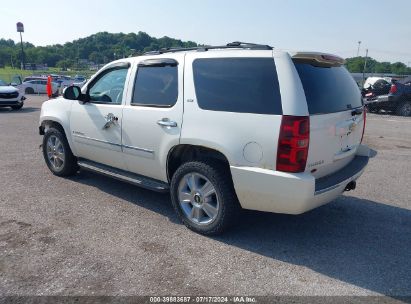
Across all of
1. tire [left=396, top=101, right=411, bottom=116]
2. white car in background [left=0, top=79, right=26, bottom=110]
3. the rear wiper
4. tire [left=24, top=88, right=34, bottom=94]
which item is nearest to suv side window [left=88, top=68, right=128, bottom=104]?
the rear wiper

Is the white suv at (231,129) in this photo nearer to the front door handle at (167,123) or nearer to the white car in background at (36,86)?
the front door handle at (167,123)

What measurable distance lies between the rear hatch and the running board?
1.79 meters

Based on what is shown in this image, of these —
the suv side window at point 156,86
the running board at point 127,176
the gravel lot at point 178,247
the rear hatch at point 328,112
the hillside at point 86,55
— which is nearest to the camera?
the gravel lot at point 178,247

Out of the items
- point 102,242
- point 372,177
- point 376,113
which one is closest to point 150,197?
point 102,242

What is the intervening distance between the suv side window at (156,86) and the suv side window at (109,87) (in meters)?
0.31

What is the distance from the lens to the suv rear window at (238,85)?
342 centimetres

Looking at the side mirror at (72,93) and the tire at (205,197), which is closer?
the tire at (205,197)

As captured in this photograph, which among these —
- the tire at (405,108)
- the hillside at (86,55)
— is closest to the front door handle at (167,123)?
the tire at (405,108)

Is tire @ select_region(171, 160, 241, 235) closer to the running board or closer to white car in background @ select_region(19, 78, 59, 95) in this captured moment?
the running board

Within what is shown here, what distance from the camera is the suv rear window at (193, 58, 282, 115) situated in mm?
3422

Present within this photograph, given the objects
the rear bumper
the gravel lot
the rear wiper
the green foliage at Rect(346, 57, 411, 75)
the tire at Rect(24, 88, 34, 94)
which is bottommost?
the tire at Rect(24, 88, 34, 94)

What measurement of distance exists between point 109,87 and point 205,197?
85.0 inches

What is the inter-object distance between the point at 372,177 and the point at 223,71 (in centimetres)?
389

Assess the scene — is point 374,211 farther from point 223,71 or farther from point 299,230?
point 223,71
